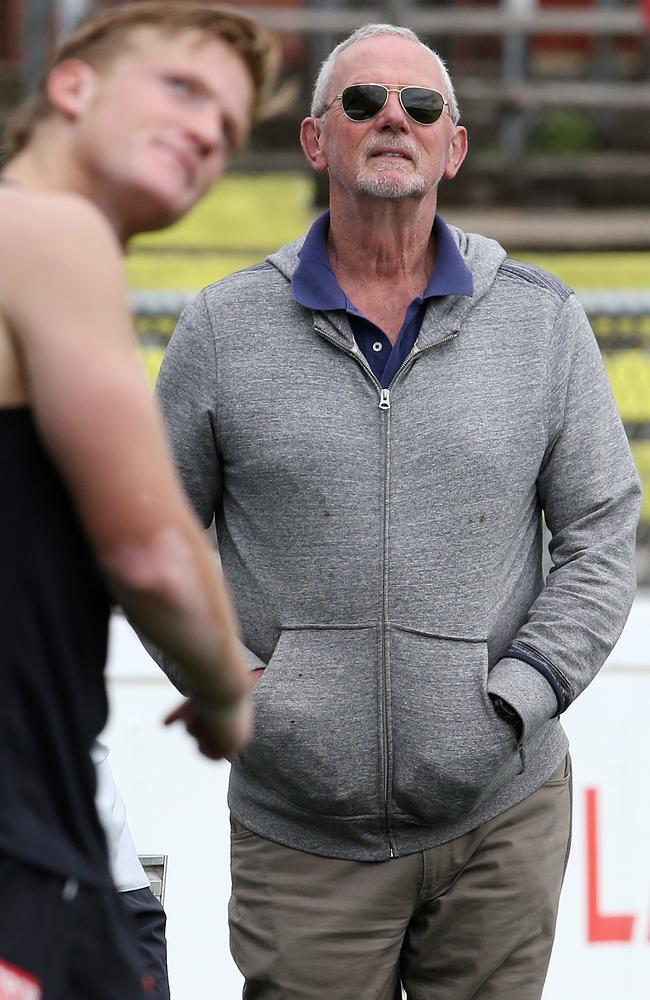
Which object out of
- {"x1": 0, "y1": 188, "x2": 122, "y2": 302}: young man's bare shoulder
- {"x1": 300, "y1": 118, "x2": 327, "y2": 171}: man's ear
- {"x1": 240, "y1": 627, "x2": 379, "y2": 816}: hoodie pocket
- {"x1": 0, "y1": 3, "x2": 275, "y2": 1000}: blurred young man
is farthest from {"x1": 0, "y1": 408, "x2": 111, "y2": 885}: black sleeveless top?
{"x1": 300, "y1": 118, "x2": 327, "y2": 171}: man's ear

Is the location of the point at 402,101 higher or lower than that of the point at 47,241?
higher

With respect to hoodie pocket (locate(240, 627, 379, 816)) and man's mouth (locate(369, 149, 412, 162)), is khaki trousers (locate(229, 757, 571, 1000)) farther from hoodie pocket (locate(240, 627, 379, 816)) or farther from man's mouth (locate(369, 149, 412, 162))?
man's mouth (locate(369, 149, 412, 162))

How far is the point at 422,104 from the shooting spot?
8.70 feet

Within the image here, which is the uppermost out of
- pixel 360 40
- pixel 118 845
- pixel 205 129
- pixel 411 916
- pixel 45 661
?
pixel 360 40

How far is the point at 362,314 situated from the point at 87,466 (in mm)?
1268

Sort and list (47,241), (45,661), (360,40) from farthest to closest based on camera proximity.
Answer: (360,40) < (45,661) < (47,241)

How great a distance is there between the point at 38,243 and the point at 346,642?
1285 millimetres

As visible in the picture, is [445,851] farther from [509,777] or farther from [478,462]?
[478,462]

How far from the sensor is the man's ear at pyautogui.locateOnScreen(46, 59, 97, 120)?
157cm

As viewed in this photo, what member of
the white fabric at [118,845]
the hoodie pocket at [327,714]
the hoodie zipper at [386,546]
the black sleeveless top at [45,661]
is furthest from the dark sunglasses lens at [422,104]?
the black sleeveless top at [45,661]

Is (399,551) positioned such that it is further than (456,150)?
No

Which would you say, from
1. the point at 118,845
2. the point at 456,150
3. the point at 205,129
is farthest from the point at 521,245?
the point at 205,129

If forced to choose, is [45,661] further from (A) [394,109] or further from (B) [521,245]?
(B) [521,245]

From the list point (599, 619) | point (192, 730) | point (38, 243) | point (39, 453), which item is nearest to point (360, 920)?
point (599, 619)
